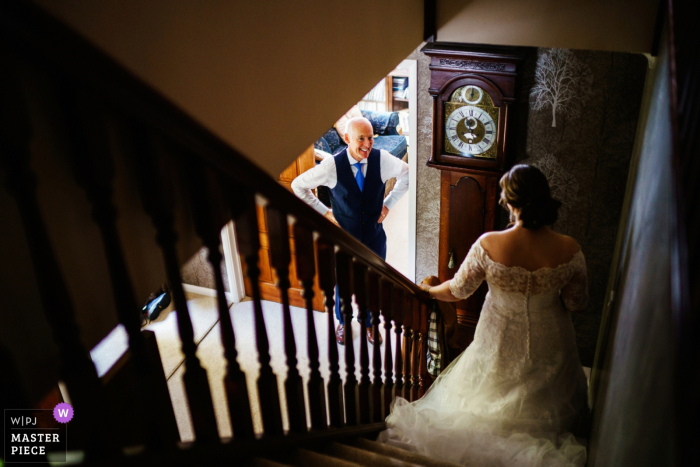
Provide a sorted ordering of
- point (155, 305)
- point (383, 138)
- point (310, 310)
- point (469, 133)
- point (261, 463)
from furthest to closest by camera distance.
Answer: point (383, 138) < point (155, 305) < point (469, 133) < point (310, 310) < point (261, 463)

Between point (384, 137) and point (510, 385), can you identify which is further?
point (384, 137)

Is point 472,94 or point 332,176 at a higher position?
point 472,94

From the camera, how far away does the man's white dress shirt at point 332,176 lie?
3.80 m

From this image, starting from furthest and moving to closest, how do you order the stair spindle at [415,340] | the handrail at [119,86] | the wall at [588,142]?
the wall at [588,142] < the stair spindle at [415,340] < the handrail at [119,86]

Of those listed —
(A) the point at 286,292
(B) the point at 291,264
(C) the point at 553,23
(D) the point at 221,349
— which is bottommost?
(D) the point at 221,349

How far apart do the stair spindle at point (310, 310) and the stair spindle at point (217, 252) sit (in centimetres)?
23

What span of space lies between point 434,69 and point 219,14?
220 cm

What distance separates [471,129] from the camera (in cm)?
339

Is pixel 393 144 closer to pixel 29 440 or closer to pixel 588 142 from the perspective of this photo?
pixel 588 142

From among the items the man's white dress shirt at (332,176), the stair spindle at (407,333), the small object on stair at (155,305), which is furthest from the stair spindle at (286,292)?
the small object on stair at (155,305)

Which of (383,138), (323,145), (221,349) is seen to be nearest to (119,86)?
(221,349)

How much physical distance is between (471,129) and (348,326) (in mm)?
2104

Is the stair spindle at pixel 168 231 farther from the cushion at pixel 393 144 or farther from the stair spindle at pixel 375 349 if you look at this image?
the cushion at pixel 393 144

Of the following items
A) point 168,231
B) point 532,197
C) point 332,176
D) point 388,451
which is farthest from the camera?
point 332,176
